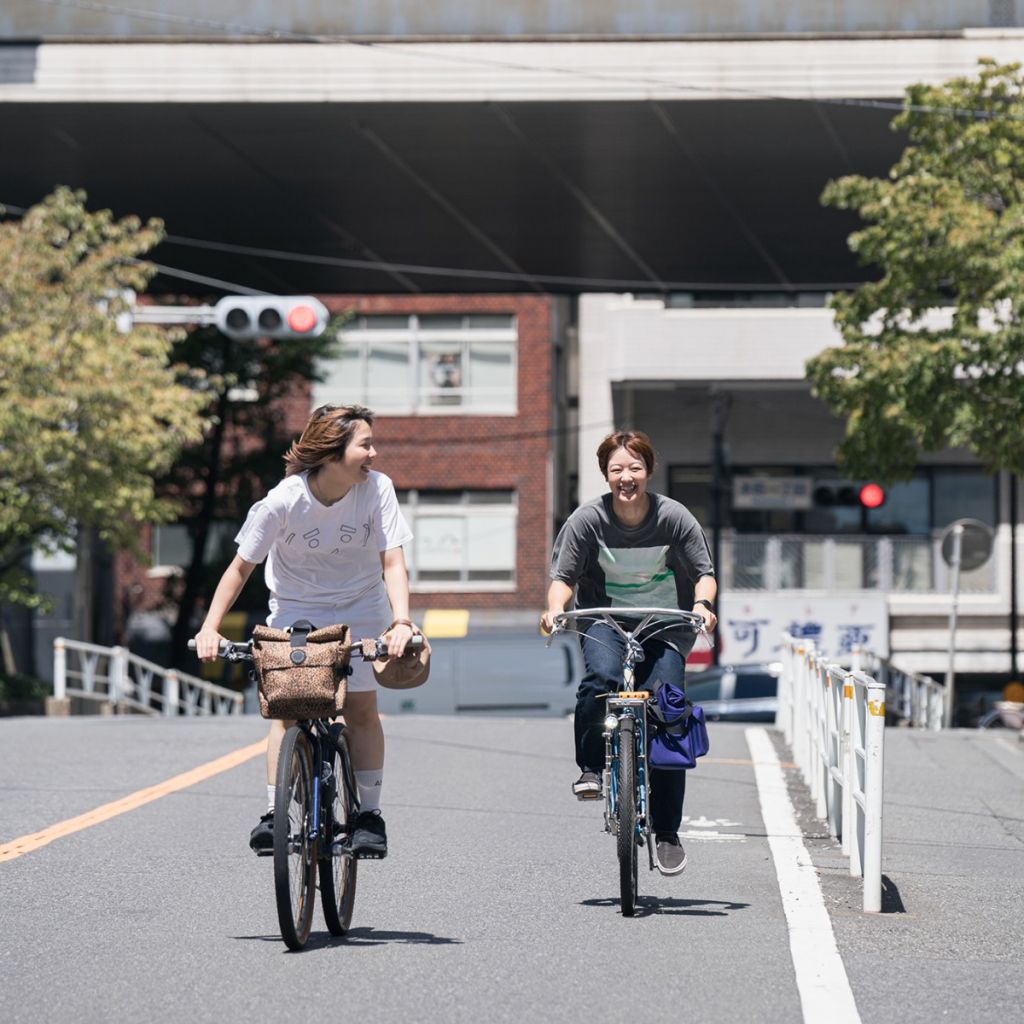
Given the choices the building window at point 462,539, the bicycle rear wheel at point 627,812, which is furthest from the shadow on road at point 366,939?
the building window at point 462,539

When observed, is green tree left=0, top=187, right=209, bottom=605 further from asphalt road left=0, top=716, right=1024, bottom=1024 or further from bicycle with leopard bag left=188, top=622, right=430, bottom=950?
bicycle with leopard bag left=188, top=622, right=430, bottom=950

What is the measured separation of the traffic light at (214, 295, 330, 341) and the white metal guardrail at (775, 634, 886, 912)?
741 centimetres

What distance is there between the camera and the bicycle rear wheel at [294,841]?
18.1 ft

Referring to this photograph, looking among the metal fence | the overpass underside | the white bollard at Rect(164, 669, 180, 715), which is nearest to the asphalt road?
the overpass underside

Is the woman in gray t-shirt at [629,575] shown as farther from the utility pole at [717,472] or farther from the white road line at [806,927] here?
the utility pole at [717,472]

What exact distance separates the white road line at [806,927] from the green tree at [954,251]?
8.97 m

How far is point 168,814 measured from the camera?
379 inches

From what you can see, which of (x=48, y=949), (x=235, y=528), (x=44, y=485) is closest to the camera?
(x=48, y=949)

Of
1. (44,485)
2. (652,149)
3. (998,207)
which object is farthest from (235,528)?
(998,207)

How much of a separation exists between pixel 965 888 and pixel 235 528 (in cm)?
3525

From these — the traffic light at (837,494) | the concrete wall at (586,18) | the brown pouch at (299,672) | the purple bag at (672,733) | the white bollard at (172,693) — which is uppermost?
the concrete wall at (586,18)

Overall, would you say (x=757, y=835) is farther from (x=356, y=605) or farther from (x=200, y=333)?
(x=200, y=333)

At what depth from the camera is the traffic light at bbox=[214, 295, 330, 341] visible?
Result: 1944cm

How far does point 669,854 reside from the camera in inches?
273
